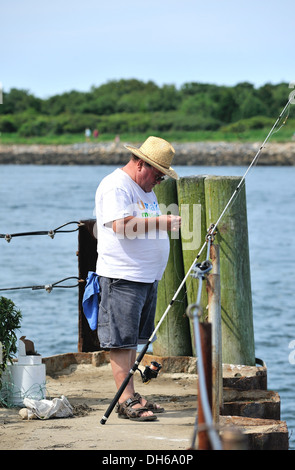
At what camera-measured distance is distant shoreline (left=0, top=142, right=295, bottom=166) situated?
8475 centimetres

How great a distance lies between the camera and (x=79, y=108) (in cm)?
9988

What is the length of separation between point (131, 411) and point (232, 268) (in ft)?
5.41

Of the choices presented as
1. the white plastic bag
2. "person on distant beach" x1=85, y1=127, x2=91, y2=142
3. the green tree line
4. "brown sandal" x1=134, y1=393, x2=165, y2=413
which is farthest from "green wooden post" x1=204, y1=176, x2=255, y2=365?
"person on distant beach" x1=85, y1=127, x2=91, y2=142

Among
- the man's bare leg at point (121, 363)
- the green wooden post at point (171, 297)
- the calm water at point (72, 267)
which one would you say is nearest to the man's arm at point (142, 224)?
the man's bare leg at point (121, 363)

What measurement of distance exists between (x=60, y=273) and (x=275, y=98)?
5900 centimetres

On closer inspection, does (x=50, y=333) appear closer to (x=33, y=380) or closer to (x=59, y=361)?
(x=59, y=361)

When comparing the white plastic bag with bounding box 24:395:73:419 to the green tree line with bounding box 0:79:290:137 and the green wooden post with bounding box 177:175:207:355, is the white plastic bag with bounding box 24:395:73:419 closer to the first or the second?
the green wooden post with bounding box 177:175:207:355

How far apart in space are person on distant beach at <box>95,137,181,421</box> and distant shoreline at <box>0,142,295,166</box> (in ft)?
255

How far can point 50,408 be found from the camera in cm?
558

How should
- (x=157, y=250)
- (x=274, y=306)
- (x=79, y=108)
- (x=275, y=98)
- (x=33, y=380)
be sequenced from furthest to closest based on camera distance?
(x=79, y=108) → (x=275, y=98) → (x=274, y=306) → (x=33, y=380) → (x=157, y=250)

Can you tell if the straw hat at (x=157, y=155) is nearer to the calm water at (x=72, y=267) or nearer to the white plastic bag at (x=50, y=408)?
the white plastic bag at (x=50, y=408)

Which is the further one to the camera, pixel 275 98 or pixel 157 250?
pixel 275 98

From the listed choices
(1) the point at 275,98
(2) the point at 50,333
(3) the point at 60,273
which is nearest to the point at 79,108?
(1) the point at 275,98

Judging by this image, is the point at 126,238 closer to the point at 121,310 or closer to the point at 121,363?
the point at 121,310
